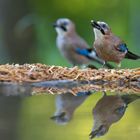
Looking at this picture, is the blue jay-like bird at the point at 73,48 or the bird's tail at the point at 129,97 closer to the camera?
the bird's tail at the point at 129,97

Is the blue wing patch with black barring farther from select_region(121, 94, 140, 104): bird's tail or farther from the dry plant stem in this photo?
select_region(121, 94, 140, 104): bird's tail

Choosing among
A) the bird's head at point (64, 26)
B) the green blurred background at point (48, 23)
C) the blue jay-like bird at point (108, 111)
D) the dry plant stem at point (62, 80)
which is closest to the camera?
the blue jay-like bird at point (108, 111)

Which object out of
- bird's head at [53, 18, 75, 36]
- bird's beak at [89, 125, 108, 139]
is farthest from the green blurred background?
bird's beak at [89, 125, 108, 139]

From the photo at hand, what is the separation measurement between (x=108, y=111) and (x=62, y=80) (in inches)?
38.6

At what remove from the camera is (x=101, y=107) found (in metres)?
2.86

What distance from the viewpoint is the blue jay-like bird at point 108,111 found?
7.74ft

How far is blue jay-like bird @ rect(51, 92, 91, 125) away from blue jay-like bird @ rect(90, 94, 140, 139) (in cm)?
11

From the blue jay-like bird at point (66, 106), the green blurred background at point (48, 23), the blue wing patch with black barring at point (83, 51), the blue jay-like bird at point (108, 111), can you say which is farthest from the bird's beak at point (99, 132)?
the green blurred background at point (48, 23)

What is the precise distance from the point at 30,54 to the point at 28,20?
0.65 metres

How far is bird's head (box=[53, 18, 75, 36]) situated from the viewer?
28.7ft

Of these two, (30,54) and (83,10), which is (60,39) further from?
(30,54)

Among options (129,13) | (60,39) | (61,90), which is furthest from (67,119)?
(129,13)

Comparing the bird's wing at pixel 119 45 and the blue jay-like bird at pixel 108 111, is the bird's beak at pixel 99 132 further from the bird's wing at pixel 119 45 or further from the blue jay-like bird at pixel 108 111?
the bird's wing at pixel 119 45

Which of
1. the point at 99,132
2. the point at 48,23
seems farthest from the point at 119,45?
the point at 48,23
